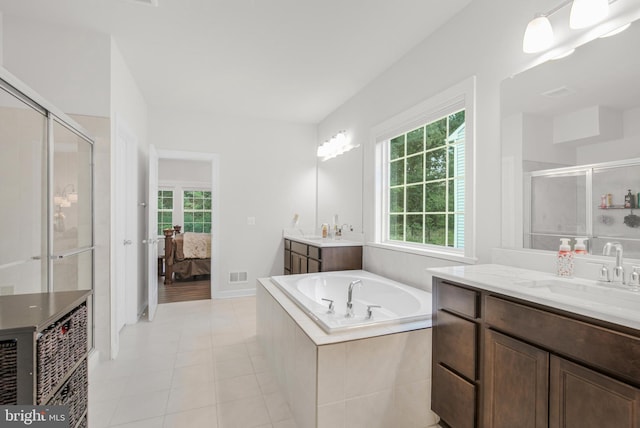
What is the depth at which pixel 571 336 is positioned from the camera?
1055 millimetres

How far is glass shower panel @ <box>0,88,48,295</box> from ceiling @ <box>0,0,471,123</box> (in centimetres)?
99

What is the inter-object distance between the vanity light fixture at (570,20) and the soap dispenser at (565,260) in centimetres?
98

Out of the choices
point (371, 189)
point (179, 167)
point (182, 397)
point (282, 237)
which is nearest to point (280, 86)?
point (371, 189)

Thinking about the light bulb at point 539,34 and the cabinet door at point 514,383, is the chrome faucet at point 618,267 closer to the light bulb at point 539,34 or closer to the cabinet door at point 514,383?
the cabinet door at point 514,383

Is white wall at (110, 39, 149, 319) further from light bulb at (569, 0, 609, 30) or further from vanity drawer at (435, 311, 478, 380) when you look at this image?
light bulb at (569, 0, 609, 30)

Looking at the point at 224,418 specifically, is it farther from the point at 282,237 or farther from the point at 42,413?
the point at 282,237

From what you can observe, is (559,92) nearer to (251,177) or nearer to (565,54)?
(565,54)

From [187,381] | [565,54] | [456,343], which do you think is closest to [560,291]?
[456,343]

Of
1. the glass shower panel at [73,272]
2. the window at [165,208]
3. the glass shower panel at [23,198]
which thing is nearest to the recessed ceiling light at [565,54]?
the glass shower panel at [23,198]

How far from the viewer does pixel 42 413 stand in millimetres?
1027

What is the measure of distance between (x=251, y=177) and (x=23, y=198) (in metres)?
2.85

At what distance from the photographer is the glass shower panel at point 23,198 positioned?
1.75 m

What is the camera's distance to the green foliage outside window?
7.91 feet

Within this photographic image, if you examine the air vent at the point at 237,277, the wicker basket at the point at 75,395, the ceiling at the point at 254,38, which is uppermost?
the ceiling at the point at 254,38
